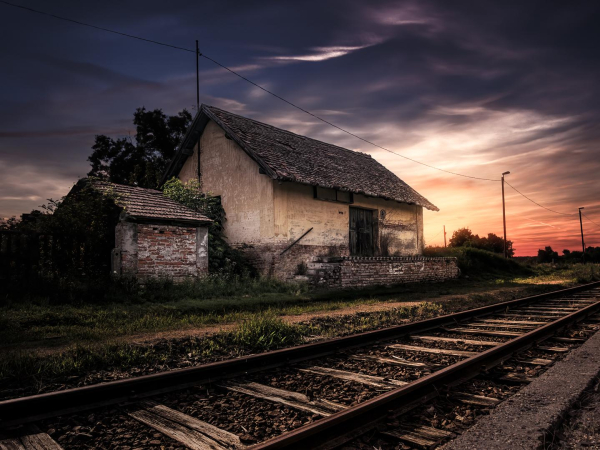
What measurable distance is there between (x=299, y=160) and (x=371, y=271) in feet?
18.5

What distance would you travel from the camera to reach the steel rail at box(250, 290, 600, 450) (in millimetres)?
2639

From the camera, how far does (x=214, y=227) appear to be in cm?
1688

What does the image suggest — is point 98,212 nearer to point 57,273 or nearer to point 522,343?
point 57,273

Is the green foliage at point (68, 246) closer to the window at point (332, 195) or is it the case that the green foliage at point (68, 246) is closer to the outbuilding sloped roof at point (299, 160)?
the outbuilding sloped roof at point (299, 160)

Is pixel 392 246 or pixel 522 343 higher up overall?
pixel 392 246

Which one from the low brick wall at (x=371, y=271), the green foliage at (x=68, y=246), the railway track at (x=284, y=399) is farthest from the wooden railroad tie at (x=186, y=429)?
the low brick wall at (x=371, y=271)

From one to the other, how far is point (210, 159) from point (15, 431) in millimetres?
16457

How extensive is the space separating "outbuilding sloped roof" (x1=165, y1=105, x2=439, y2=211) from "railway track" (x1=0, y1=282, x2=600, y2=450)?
1052cm

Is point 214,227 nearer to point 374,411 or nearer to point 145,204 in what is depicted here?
point 145,204

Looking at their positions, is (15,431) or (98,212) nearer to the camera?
(15,431)

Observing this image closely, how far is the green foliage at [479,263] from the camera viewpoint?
23328 millimetres

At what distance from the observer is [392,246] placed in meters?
21.0

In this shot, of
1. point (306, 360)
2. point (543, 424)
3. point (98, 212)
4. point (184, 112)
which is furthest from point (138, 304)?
point (184, 112)

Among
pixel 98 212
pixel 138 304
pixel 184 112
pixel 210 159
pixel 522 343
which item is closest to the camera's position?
pixel 522 343
